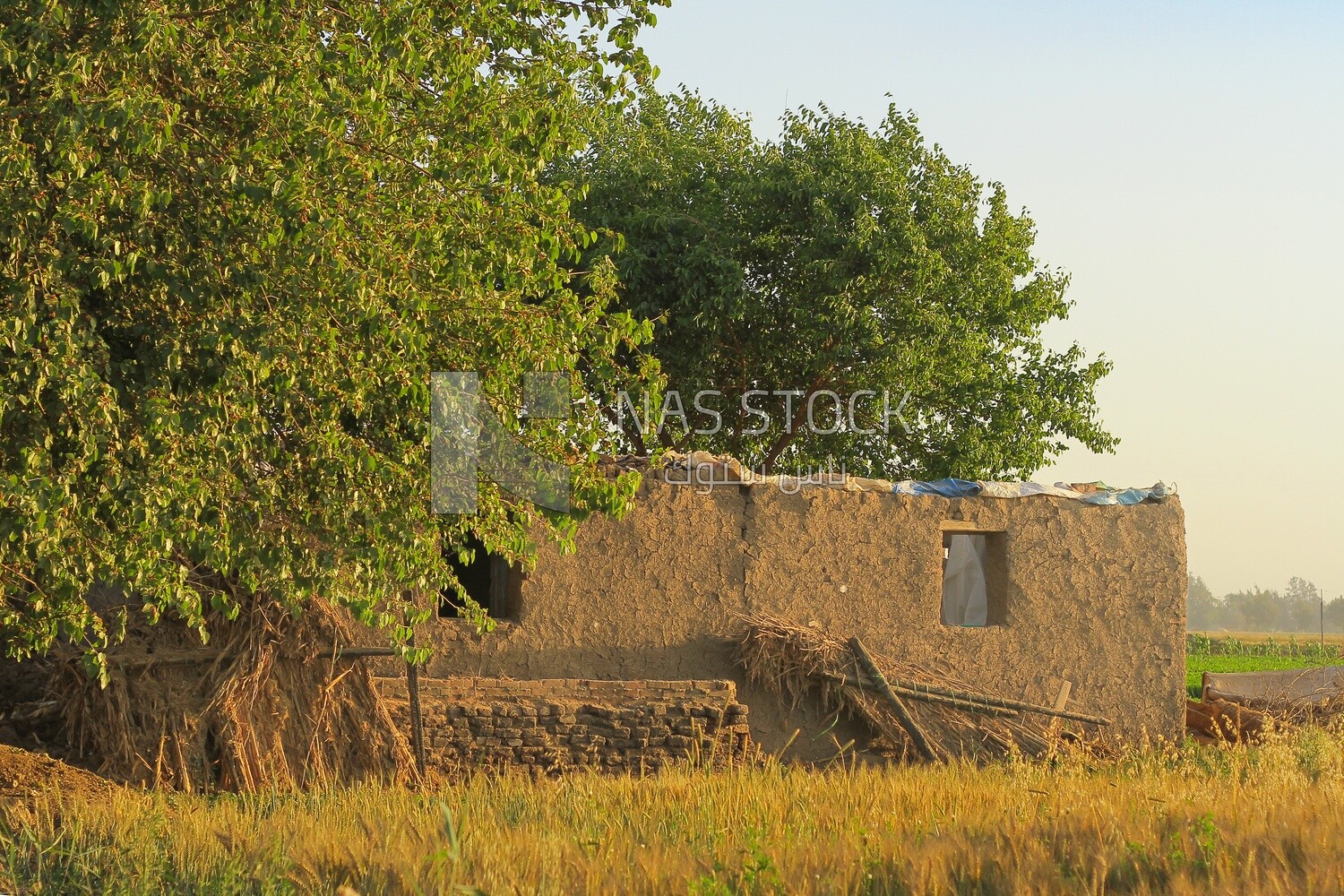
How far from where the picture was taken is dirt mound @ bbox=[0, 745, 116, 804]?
8.42 m

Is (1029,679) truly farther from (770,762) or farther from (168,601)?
(168,601)

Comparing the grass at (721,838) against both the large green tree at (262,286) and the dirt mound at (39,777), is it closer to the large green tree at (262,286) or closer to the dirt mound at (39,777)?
the dirt mound at (39,777)

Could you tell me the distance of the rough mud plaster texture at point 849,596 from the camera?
34.7 ft

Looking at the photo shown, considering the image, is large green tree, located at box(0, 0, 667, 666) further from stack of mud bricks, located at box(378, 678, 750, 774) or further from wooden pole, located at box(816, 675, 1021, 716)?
wooden pole, located at box(816, 675, 1021, 716)

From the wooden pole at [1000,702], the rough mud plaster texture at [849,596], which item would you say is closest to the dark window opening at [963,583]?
the rough mud plaster texture at [849,596]

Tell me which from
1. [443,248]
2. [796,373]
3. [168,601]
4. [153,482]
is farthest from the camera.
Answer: [796,373]

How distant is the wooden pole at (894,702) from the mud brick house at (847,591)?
1.39ft

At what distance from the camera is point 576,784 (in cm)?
809

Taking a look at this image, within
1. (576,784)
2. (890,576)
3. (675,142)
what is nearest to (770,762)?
(576,784)

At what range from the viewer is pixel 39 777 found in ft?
28.5

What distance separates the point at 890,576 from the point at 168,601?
241 inches

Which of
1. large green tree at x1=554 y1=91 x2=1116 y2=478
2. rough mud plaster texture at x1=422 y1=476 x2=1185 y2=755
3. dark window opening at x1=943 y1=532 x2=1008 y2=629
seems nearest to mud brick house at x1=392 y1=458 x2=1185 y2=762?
rough mud plaster texture at x1=422 y1=476 x2=1185 y2=755

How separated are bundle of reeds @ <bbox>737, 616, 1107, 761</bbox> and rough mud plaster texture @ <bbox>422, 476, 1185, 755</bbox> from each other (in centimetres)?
21

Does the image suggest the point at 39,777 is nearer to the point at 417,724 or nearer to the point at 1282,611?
the point at 417,724
